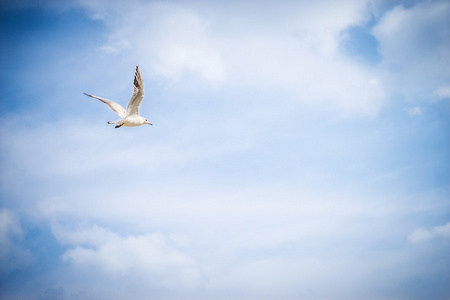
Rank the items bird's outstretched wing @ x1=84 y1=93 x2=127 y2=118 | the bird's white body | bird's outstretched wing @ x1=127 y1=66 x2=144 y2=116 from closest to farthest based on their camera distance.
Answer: bird's outstretched wing @ x1=127 y1=66 x2=144 y2=116 < the bird's white body < bird's outstretched wing @ x1=84 y1=93 x2=127 y2=118

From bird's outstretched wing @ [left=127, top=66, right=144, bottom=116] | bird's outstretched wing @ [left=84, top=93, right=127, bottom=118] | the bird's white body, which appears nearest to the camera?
bird's outstretched wing @ [left=127, top=66, right=144, bottom=116]

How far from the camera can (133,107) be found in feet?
75.4

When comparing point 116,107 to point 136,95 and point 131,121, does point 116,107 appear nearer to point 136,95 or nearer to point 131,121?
point 131,121

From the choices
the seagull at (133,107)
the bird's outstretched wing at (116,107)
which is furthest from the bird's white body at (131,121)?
the bird's outstretched wing at (116,107)

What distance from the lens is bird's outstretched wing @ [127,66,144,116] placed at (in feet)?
70.9

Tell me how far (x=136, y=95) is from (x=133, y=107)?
3.42 feet

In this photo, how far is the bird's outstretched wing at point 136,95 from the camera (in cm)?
2161

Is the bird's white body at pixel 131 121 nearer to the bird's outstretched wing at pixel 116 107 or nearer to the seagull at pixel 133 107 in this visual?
the seagull at pixel 133 107

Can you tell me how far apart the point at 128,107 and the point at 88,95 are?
2.42 metres

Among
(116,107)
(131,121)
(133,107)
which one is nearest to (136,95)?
(133,107)

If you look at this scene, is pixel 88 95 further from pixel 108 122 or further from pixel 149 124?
pixel 149 124

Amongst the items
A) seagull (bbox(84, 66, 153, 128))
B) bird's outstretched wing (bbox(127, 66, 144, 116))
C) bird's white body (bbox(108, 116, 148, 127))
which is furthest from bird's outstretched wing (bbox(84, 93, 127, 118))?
bird's outstretched wing (bbox(127, 66, 144, 116))

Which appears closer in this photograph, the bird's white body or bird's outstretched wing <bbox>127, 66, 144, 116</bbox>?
bird's outstretched wing <bbox>127, 66, 144, 116</bbox>

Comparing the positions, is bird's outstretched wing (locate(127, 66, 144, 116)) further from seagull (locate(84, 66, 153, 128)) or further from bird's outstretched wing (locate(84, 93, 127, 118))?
Result: bird's outstretched wing (locate(84, 93, 127, 118))
